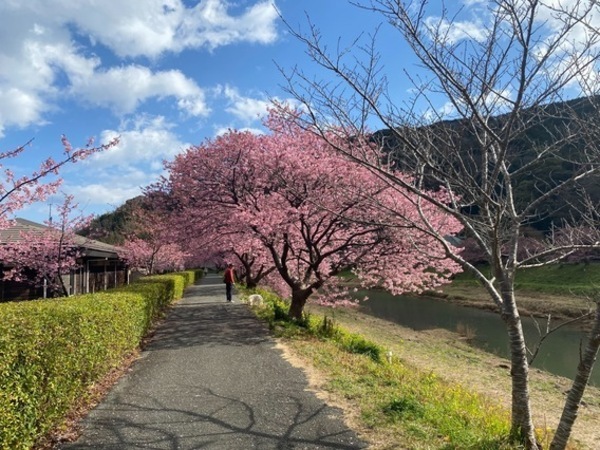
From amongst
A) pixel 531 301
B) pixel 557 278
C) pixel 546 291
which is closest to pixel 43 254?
pixel 531 301

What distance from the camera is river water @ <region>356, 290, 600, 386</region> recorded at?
53.6 ft

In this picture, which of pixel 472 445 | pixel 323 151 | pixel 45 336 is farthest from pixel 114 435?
pixel 323 151

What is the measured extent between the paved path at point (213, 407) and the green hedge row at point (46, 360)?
41cm

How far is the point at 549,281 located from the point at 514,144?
3844 cm

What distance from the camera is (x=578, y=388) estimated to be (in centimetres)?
383

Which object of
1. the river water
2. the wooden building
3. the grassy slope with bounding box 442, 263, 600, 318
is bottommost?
the river water

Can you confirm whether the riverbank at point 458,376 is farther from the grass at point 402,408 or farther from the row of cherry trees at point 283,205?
the row of cherry trees at point 283,205

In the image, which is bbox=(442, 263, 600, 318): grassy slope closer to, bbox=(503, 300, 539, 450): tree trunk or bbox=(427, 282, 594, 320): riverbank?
bbox=(427, 282, 594, 320): riverbank

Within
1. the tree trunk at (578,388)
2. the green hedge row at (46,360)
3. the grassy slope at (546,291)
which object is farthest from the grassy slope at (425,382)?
the grassy slope at (546,291)

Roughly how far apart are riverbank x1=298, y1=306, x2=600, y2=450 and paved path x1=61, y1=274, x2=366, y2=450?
0.30 metres

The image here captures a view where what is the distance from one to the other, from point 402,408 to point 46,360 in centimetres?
383

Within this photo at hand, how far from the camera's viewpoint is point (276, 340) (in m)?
10.2

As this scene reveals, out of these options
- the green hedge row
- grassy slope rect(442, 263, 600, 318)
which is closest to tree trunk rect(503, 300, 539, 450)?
the green hedge row

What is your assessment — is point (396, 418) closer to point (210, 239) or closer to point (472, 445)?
point (472, 445)
